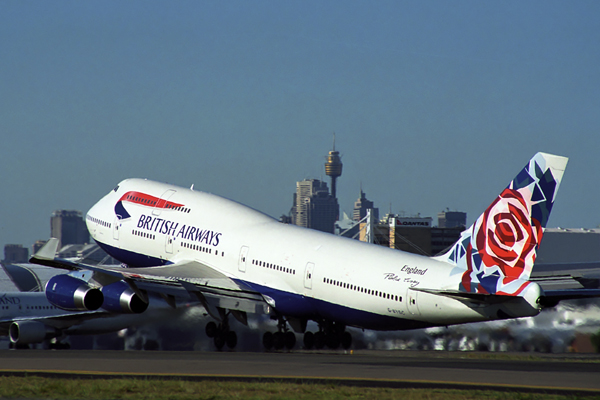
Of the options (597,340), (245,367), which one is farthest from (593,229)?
(245,367)

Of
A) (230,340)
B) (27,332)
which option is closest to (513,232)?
(230,340)

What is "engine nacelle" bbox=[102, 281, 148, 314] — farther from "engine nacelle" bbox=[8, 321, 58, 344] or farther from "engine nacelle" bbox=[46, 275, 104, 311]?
"engine nacelle" bbox=[8, 321, 58, 344]

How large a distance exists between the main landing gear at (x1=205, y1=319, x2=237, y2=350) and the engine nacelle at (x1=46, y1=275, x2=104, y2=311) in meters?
5.39

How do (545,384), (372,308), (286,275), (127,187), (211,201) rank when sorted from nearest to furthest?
(545,384) → (372,308) → (286,275) → (211,201) → (127,187)

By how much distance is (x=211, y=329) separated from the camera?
44531 mm

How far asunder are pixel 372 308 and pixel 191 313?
13.2 m

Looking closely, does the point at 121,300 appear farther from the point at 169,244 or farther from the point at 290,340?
the point at 290,340

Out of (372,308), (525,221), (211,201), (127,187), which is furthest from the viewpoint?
(127,187)

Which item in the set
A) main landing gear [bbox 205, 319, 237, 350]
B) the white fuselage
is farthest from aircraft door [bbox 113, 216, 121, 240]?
main landing gear [bbox 205, 319, 237, 350]

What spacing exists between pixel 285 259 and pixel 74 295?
1002 cm

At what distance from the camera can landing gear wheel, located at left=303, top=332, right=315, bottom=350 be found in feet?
142

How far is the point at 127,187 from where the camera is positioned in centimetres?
5047

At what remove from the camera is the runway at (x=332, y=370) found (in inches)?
921

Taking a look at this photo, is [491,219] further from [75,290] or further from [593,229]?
[593,229]
